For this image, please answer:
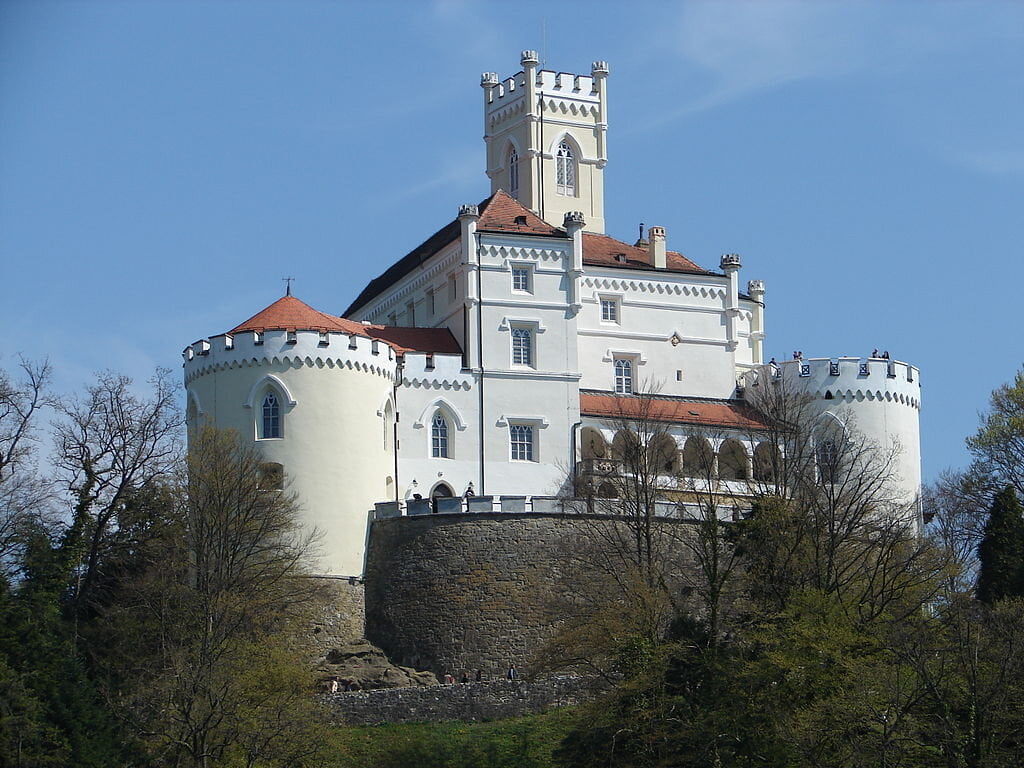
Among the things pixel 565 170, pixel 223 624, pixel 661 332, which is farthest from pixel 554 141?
pixel 223 624

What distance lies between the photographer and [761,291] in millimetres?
84188

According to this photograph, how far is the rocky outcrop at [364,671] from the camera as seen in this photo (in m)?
65.3

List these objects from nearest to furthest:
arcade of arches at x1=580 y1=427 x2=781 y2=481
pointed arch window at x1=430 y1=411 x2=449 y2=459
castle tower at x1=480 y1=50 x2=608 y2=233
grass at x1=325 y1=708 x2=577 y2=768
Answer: grass at x1=325 y1=708 x2=577 y2=768, arcade of arches at x1=580 y1=427 x2=781 y2=481, pointed arch window at x1=430 y1=411 x2=449 y2=459, castle tower at x1=480 y1=50 x2=608 y2=233

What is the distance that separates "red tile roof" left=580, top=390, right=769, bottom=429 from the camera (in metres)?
74.7

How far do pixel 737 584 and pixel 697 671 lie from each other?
4274 mm

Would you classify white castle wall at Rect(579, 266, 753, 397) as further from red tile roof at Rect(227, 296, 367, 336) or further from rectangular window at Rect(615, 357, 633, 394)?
red tile roof at Rect(227, 296, 367, 336)

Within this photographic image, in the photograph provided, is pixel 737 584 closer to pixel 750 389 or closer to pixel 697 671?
pixel 697 671

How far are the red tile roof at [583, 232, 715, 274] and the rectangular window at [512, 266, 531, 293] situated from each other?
3457 mm

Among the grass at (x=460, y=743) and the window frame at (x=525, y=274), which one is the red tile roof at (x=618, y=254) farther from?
the grass at (x=460, y=743)

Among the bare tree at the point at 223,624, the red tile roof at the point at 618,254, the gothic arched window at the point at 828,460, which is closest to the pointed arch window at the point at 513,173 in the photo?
the red tile roof at the point at 618,254

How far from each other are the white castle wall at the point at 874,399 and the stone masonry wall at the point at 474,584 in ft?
32.1

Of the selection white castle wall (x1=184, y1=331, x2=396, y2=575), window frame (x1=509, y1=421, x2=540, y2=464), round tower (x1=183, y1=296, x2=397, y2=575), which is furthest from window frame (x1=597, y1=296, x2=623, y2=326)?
white castle wall (x1=184, y1=331, x2=396, y2=575)

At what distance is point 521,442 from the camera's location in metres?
73.8

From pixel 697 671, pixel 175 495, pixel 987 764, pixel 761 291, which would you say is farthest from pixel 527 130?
pixel 987 764
